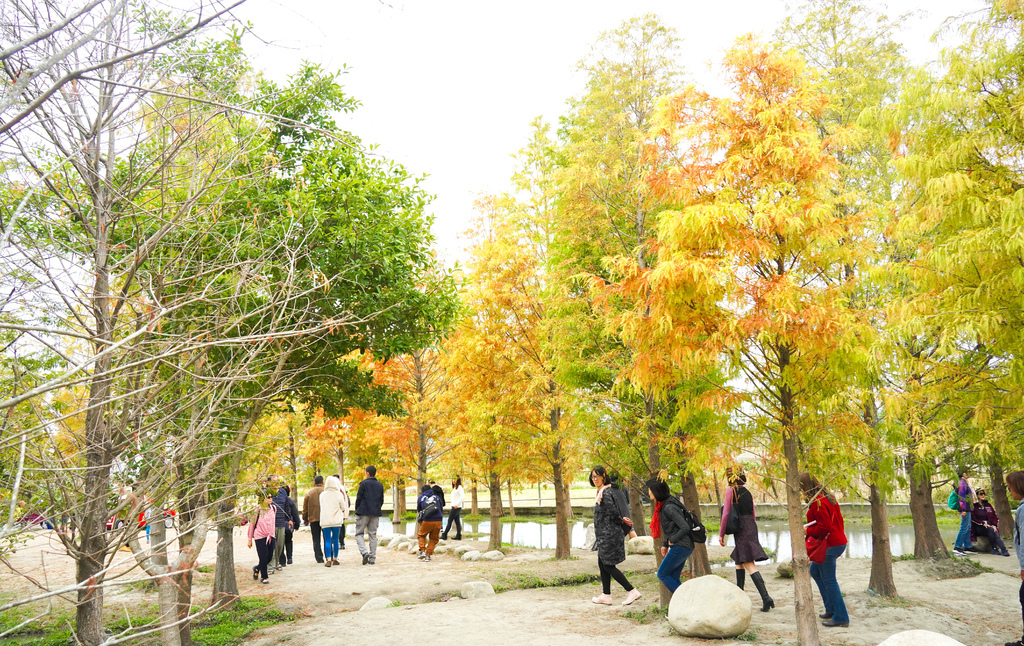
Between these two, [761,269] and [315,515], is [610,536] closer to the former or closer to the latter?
[761,269]

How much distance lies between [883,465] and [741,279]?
368cm

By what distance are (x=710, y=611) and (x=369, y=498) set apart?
857cm

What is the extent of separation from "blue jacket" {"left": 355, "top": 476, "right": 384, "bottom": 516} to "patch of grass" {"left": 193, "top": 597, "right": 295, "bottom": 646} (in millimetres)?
3547

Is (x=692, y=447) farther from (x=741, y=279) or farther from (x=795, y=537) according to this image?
(x=741, y=279)

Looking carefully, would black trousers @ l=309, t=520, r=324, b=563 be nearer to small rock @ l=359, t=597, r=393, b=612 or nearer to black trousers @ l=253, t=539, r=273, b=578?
black trousers @ l=253, t=539, r=273, b=578

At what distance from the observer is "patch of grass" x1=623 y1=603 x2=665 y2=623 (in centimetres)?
819

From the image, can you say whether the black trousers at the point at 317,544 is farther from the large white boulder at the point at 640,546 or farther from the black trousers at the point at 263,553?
the large white boulder at the point at 640,546

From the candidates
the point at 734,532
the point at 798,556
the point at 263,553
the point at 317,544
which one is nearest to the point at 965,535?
the point at 734,532

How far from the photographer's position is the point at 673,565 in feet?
26.2

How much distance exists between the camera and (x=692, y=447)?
7.36 meters

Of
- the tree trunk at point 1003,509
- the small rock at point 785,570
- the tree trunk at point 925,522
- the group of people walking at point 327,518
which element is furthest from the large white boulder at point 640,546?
the tree trunk at point 1003,509

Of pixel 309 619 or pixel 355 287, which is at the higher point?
pixel 355 287

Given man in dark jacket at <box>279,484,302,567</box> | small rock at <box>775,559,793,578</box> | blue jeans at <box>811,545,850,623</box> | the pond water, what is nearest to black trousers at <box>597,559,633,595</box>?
blue jeans at <box>811,545,850,623</box>

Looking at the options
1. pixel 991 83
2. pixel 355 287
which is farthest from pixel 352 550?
pixel 991 83
